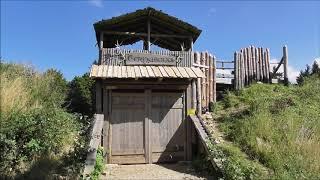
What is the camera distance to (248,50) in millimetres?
17562

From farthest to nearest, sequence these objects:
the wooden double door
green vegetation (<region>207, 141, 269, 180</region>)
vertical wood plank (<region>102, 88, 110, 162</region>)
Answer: the wooden double door < vertical wood plank (<region>102, 88, 110, 162</region>) < green vegetation (<region>207, 141, 269, 180</region>)

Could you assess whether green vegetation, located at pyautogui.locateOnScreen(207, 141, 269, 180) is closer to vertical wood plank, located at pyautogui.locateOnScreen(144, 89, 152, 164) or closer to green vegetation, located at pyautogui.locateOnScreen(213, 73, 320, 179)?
green vegetation, located at pyautogui.locateOnScreen(213, 73, 320, 179)

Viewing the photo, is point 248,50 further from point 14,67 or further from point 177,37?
point 14,67

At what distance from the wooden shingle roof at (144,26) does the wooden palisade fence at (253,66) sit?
3719 millimetres

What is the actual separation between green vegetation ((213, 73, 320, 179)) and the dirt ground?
3.79ft

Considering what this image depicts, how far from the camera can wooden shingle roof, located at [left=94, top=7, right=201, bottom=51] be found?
43.2 ft

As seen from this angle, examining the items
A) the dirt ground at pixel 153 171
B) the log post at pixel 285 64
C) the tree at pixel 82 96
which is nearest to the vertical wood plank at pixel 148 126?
the dirt ground at pixel 153 171

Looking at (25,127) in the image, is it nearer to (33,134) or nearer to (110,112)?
(33,134)

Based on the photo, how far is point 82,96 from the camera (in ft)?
65.1

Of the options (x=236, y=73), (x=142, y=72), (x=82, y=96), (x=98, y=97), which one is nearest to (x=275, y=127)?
(x=142, y=72)

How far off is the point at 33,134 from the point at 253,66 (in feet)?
37.4

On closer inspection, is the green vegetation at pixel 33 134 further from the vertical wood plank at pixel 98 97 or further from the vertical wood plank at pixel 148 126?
the vertical wood plank at pixel 148 126

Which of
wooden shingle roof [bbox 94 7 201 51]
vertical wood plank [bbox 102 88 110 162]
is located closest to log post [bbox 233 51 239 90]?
wooden shingle roof [bbox 94 7 201 51]

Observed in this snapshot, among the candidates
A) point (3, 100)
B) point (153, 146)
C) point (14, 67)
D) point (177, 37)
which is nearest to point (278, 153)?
point (153, 146)
